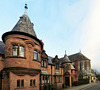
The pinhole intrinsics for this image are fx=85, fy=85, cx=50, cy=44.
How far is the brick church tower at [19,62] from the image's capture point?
10.4 meters

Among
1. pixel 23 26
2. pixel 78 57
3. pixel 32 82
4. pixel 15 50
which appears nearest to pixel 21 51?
pixel 15 50

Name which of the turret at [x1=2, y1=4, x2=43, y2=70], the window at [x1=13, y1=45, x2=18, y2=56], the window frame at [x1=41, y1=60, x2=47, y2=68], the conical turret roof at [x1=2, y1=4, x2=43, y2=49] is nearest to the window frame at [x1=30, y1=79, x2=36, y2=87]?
the turret at [x1=2, y1=4, x2=43, y2=70]

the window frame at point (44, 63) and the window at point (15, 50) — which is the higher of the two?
the window at point (15, 50)

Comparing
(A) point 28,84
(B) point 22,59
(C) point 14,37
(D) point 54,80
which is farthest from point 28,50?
(D) point 54,80

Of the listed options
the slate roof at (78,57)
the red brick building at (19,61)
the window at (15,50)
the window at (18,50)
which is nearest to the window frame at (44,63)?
the red brick building at (19,61)

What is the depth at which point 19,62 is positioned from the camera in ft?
35.8

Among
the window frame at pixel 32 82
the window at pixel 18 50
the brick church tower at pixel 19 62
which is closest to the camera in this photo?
the brick church tower at pixel 19 62

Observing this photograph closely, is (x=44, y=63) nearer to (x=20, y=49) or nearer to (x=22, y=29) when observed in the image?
(x=20, y=49)

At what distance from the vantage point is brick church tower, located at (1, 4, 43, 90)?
10.4 meters

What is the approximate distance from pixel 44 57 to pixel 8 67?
970 cm

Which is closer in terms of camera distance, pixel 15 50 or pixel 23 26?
pixel 15 50

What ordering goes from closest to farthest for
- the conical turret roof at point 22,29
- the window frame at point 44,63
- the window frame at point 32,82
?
the conical turret roof at point 22,29
the window frame at point 32,82
the window frame at point 44,63

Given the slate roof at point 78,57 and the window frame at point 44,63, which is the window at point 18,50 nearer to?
the window frame at point 44,63

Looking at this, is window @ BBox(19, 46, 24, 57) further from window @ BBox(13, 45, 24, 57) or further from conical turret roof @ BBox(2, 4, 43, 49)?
conical turret roof @ BBox(2, 4, 43, 49)
